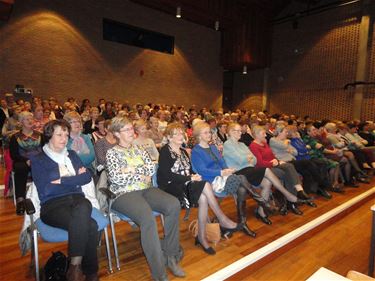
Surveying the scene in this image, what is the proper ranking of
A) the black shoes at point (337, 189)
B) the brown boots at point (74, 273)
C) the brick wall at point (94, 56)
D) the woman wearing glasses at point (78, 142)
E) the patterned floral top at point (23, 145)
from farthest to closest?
the brick wall at point (94, 56), the black shoes at point (337, 189), the patterned floral top at point (23, 145), the woman wearing glasses at point (78, 142), the brown boots at point (74, 273)

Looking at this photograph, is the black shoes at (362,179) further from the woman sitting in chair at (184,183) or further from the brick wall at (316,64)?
the brick wall at (316,64)

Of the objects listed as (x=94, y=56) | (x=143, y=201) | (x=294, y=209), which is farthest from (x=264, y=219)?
(x=94, y=56)

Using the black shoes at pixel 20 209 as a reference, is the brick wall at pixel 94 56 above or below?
above

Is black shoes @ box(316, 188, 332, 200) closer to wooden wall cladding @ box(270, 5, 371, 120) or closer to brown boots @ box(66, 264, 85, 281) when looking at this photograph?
brown boots @ box(66, 264, 85, 281)

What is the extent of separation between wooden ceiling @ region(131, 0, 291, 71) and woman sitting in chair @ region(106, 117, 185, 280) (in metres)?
8.42

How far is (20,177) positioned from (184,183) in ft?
6.62

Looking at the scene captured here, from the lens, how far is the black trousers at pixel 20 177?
10.1 feet

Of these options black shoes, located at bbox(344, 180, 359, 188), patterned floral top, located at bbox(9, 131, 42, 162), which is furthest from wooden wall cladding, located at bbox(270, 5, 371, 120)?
patterned floral top, located at bbox(9, 131, 42, 162)

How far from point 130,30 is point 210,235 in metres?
8.56

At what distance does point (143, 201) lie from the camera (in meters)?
2.08

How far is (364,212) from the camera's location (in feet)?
Answer: 11.6

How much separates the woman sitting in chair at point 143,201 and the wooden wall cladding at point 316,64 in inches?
406

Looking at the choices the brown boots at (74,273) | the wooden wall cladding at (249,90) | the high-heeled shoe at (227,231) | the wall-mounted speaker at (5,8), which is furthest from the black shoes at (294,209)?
the wooden wall cladding at (249,90)

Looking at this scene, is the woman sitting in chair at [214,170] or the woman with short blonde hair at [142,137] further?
the woman with short blonde hair at [142,137]
